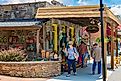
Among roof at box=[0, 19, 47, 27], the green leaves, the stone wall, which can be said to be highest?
roof at box=[0, 19, 47, 27]

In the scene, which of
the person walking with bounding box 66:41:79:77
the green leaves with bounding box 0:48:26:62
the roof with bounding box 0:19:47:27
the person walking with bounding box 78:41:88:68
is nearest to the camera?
the person walking with bounding box 66:41:79:77

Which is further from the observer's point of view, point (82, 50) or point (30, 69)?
point (82, 50)

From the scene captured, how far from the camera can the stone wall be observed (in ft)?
50.8

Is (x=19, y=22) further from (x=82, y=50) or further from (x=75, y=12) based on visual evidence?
(x=75, y=12)

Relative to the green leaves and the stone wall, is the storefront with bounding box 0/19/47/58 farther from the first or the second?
the stone wall

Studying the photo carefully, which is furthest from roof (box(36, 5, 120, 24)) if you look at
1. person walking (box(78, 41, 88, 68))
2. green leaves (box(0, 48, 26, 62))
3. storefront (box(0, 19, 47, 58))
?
person walking (box(78, 41, 88, 68))

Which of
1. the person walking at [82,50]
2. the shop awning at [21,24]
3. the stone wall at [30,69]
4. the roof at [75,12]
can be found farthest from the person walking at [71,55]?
the person walking at [82,50]

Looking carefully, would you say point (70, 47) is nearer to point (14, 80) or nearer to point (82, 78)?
point (82, 78)

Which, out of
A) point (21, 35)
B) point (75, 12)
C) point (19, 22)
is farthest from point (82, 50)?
point (19, 22)

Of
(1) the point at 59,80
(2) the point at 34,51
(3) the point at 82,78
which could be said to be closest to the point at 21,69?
(1) the point at 59,80

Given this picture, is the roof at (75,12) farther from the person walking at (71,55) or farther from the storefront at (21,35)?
the person walking at (71,55)

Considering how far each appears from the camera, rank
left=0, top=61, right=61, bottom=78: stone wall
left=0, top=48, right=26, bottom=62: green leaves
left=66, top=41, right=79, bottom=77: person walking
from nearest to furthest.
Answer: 1. left=0, top=61, right=61, bottom=78: stone wall
2. left=66, top=41, right=79, bottom=77: person walking
3. left=0, top=48, right=26, bottom=62: green leaves

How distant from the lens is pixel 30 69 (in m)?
15.4

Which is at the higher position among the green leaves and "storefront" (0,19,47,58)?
"storefront" (0,19,47,58)
